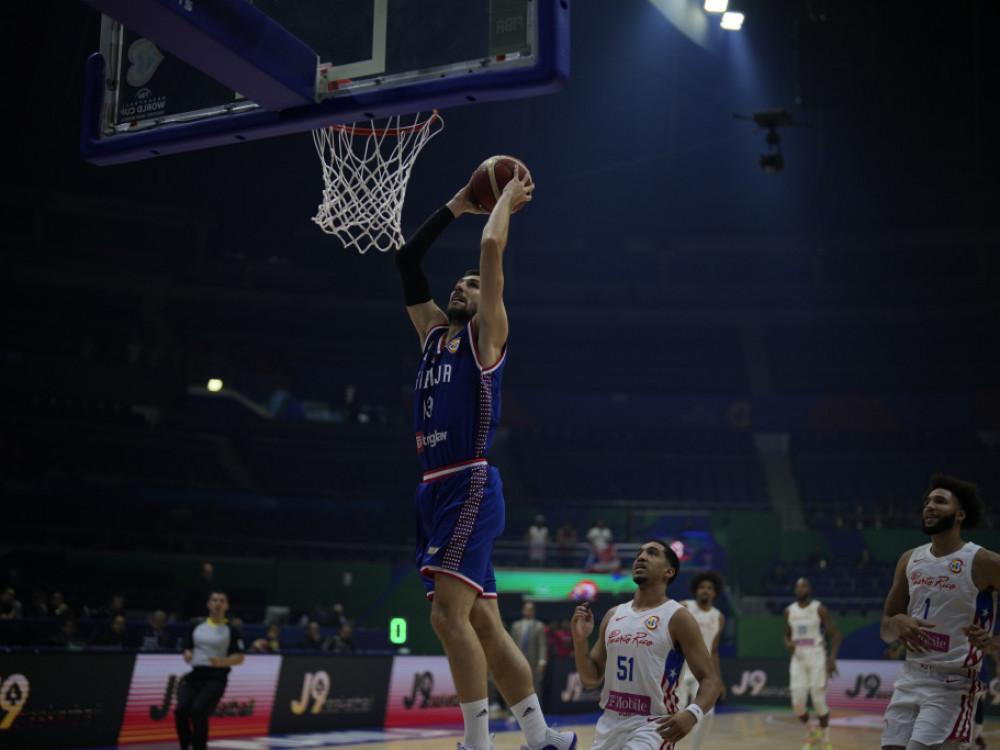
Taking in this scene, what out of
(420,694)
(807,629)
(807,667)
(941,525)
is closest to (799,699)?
(807,667)

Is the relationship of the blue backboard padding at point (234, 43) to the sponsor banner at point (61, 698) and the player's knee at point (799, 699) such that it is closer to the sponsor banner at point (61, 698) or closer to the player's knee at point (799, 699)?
the sponsor banner at point (61, 698)

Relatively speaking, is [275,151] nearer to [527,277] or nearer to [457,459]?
[527,277]

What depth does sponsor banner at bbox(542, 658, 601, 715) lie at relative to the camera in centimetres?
1662

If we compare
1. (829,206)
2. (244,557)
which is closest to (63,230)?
(244,557)

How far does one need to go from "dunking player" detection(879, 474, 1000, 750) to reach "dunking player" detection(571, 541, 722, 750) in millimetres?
1064

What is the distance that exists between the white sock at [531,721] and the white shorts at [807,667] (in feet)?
30.9

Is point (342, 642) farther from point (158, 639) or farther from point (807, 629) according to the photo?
point (807, 629)

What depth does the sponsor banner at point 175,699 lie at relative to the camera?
1131 cm

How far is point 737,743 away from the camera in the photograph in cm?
1248

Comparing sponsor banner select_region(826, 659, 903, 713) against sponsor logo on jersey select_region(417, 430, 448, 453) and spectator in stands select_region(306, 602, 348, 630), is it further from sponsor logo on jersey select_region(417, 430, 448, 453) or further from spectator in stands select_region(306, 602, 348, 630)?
sponsor logo on jersey select_region(417, 430, 448, 453)

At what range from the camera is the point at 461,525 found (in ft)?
14.0

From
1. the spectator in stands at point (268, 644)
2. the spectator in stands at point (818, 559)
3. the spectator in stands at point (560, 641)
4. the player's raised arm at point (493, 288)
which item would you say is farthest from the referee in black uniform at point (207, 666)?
the spectator in stands at point (818, 559)

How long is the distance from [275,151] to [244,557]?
375 inches

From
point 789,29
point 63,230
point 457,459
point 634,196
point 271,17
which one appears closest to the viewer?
point 457,459
